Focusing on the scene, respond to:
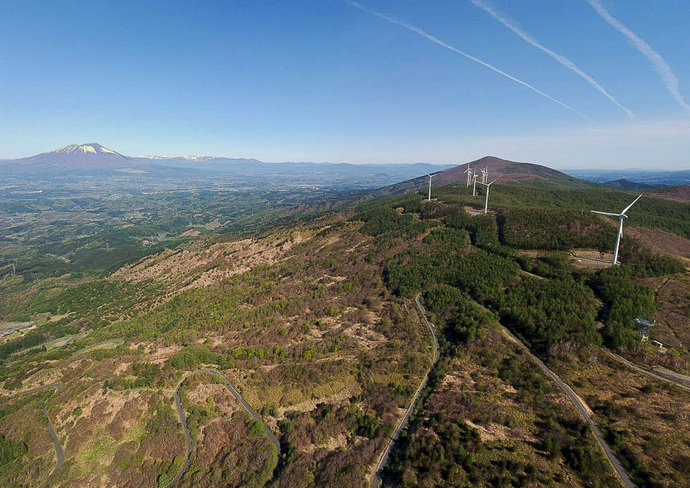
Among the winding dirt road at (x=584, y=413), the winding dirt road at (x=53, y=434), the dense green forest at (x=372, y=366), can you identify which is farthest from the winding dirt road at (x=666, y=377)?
the winding dirt road at (x=53, y=434)

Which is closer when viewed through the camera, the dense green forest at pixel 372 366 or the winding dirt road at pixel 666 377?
the dense green forest at pixel 372 366

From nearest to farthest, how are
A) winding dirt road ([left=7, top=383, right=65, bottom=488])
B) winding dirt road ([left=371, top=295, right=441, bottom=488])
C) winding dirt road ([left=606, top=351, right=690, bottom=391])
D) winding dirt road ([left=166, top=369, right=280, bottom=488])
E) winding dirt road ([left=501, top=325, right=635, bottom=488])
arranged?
winding dirt road ([left=501, top=325, right=635, bottom=488]), winding dirt road ([left=371, top=295, right=441, bottom=488]), winding dirt road ([left=606, top=351, right=690, bottom=391]), winding dirt road ([left=166, top=369, right=280, bottom=488]), winding dirt road ([left=7, top=383, right=65, bottom=488])

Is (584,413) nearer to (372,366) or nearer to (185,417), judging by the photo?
(372,366)

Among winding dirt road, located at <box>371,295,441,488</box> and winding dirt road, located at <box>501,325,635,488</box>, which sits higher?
winding dirt road, located at <box>501,325,635,488</box>

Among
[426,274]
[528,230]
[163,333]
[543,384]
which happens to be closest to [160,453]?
[163,333]

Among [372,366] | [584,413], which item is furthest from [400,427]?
[584,413]

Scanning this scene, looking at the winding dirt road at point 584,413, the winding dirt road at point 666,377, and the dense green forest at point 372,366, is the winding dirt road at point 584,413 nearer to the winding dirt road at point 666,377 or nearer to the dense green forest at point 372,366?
the dense green forest at point 372,366

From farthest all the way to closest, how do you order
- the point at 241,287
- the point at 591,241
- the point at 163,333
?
the point at 241,287 → the point at 163,333 → the point at 591,241

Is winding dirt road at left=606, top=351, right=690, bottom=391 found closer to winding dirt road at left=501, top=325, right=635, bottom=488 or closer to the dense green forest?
the dense green forest

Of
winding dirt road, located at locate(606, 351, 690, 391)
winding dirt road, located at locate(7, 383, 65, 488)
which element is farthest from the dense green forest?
winding dirt road, located at locate(606, 351, 690, 391)

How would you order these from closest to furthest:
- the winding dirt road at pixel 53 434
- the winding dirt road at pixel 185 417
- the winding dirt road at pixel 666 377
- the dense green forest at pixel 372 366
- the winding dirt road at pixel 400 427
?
1. the winding dirt road at pixel 400 427
2. the dense green forest at pixel 372 366
3. the winding dirt road at pixel 666 377
4. the winding dirt road at pixel 185 417
5. the winding dirt road at pixel 53 434

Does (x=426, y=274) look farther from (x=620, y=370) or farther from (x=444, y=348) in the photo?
(x=620, y=370)
